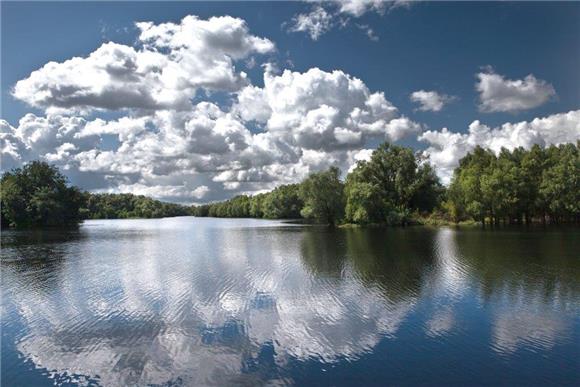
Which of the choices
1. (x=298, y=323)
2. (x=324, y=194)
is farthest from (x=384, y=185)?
(x=298, y=323)

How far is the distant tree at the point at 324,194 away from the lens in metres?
93.6

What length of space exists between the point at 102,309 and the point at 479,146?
117318mm

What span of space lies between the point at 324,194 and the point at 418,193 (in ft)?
70.1

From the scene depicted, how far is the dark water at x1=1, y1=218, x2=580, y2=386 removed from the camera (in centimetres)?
1259

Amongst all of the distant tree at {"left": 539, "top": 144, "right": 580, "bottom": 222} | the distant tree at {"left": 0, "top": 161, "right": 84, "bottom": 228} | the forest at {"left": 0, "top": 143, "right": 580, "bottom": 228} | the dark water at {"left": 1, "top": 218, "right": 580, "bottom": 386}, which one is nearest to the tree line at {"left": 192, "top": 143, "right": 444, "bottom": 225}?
the forest at {"left": 0, "top": 143, "right": 580, "bottom": 228}

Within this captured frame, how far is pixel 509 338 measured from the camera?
15242mm

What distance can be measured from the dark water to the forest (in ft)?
176

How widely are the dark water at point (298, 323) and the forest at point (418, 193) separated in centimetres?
5356

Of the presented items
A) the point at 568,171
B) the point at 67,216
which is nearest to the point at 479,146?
the point at 568,171

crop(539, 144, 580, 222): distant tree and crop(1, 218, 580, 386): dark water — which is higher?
crop(539, 144, 580, 222): distant tree

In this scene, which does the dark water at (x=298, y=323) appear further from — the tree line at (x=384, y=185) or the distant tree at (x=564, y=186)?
the tree line at (x=384, y=185)

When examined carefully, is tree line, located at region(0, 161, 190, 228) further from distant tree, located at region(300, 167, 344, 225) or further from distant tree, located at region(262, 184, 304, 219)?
distant tree, located at region(262, 184, 304, 219)

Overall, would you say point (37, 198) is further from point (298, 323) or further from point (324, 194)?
point (298, 323)

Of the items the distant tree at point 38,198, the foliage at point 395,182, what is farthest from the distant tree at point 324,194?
the distant tree at point 38,198
